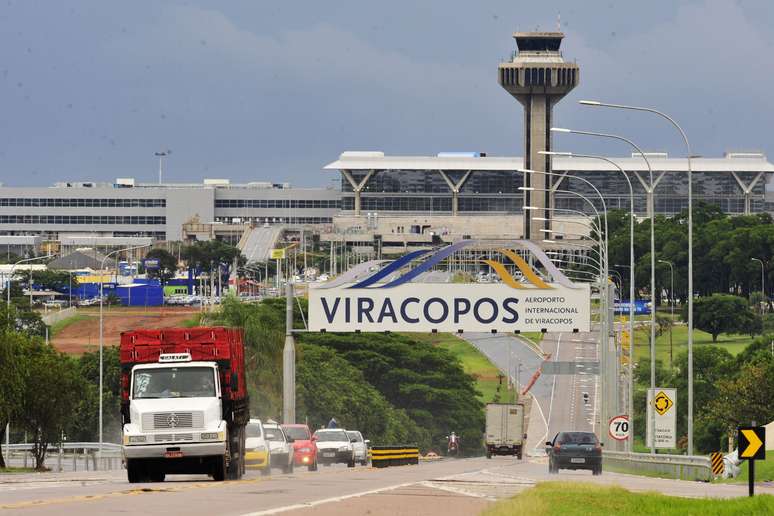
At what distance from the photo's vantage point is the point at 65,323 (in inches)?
6348

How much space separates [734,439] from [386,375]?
4818cm

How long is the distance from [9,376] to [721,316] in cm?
11503

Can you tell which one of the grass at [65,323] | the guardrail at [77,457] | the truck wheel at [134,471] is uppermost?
the grass at [65,323]

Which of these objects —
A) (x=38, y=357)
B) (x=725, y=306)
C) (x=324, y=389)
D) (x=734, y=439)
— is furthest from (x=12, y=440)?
(x=725, y=306)

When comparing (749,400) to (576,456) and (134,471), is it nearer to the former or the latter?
(576,456)

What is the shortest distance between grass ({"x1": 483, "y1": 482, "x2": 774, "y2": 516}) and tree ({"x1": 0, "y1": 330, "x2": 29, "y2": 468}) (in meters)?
33.5

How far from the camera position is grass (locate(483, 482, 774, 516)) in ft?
80.7

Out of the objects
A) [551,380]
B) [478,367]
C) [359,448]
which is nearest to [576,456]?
[359,448]

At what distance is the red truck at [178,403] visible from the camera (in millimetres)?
37438

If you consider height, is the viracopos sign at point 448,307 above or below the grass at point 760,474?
above

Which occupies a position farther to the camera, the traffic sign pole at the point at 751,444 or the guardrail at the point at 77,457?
the guardrail at the point at 77,457

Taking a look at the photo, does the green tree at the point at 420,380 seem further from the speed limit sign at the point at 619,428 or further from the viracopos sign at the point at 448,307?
the speed limit sign at the point at 619,428

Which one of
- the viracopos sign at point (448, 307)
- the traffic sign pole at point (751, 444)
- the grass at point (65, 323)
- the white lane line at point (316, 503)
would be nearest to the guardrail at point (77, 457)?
the viracopos sign at point (448, 307)

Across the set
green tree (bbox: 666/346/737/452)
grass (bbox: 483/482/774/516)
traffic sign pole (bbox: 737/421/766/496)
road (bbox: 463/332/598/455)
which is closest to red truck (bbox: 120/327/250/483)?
grass (bbox: 483/482/774/516)
